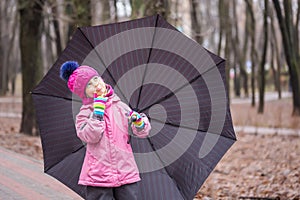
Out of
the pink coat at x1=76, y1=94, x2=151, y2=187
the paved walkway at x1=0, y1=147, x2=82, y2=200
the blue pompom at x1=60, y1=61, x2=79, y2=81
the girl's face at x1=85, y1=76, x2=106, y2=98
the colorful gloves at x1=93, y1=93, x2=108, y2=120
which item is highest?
the blue pompom at x1=60, y1=61, x2=79, y2=81

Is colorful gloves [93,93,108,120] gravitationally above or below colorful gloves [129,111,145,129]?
above

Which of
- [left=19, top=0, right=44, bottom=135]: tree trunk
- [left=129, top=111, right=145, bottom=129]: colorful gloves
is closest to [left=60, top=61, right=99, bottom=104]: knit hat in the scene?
[left=129, top=111, right=145, bottom=129]: colorful gloves

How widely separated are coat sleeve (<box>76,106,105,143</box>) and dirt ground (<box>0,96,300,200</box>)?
346 centimetres

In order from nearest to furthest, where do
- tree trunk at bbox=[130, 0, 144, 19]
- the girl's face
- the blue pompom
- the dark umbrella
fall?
A: the girl's face
the blue pompom
the dark umbrella
tree trunk at bbox=[130, 0, 144, 19]

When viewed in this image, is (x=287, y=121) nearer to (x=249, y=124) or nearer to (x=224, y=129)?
(x=249, y=124)

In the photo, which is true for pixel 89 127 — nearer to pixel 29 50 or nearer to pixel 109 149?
pixel 109 149

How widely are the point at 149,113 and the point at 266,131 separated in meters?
13.9

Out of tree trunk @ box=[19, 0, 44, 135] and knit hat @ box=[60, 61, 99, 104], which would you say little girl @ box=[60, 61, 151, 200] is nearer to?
knit hat @ box=[60, 61, 99, 104]

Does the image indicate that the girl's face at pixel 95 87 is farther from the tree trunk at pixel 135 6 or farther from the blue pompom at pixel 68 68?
Answer: the tree trunk at pixel 135 6

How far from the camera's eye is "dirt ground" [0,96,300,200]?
8.94 meters

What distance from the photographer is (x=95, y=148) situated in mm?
4527

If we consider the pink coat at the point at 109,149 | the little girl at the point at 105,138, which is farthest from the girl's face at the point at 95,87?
the pink coat at the point at 109,149

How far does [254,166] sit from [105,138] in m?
8.45

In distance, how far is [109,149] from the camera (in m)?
4.50
